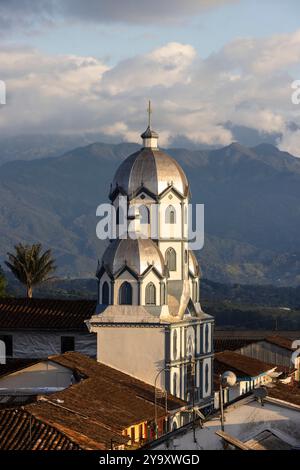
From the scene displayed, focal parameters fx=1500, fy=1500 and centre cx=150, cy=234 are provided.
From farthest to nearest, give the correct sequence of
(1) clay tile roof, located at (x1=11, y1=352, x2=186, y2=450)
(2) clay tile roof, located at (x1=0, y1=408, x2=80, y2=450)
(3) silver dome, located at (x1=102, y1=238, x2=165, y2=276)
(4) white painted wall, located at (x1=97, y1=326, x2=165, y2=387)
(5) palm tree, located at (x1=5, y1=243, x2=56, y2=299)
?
(5) palm tree, located at (x1=5, y1=243, x2=56, y2=299) → (4) white painted wall, located at (x1=97, y1=326, x2=165, y2=387) → (3) silver dome, located at (x1=102, y1=238, x2=165, y2=276) → (1) clay tile roof, located at (x1=11, y1=352, x2=186, y2=450) → (2) clay tile roof, located at (x1=0, y1=408, x2=80, y2=450)

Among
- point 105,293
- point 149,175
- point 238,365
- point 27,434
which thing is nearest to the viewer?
point 27,434

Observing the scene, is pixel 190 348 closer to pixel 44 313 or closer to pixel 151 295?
pixel 151 295

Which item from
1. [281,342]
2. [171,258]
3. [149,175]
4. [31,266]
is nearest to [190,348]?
[171,258]

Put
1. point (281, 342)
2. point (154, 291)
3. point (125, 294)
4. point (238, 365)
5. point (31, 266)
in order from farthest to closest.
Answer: point (281, 342) → point (31, 266) → point (238, 365) → point (154, 291) → point (125, 294)

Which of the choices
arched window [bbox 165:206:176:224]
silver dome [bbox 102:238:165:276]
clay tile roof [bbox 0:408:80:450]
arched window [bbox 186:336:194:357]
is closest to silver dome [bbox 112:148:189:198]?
arched window [bbox 165:206:176:224]

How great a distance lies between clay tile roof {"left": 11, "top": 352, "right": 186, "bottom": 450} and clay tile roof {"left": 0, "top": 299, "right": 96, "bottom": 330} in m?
6.36

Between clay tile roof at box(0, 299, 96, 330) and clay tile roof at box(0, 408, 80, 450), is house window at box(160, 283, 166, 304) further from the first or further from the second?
clay tile roof at box(0, 408, 80, 450)

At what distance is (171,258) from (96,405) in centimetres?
2459

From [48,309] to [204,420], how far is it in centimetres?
3859

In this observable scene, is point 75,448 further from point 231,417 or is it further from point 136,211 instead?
point 136,211

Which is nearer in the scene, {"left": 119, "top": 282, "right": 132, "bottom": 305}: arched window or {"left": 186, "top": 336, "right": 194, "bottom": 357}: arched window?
{"left": 119, "top": 282, "right": 132, "bottom": 305}: arched window

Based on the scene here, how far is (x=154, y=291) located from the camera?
78.3m

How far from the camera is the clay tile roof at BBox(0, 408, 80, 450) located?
48625mm
